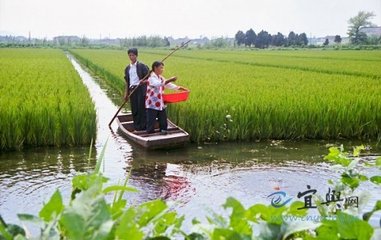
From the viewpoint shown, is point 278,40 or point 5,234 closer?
point 5,234

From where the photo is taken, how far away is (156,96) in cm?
795

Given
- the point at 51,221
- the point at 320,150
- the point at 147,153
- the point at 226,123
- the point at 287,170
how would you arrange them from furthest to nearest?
the point at 226,123 < the point at 320,150 < the point at 147,153 < the point at 287,170 < the point at 51,221

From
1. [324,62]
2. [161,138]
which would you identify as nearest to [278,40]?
[324,62]

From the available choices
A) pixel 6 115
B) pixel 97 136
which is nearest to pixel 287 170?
pixel 97 136

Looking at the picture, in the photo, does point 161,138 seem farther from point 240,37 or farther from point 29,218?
point 240,37

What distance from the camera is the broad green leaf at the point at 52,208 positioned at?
0.96m

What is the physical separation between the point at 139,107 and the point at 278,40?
271ft

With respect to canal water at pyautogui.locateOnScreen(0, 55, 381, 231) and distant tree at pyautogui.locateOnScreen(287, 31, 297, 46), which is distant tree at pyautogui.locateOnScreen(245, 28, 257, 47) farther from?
canal water at pyautogui.locateOnScreen(0, 55, 381, 231)

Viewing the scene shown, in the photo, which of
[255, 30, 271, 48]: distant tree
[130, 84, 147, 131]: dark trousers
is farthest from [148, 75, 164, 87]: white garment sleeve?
[255, 30, 271, 48]: distant tree

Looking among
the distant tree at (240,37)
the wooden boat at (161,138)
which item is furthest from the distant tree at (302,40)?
the wooden boat at (161,138)

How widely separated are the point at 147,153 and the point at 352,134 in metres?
4.18

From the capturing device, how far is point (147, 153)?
760 cm

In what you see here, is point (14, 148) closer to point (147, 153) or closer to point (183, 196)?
point (147, 153)

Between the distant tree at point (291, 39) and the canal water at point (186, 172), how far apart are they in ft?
273
